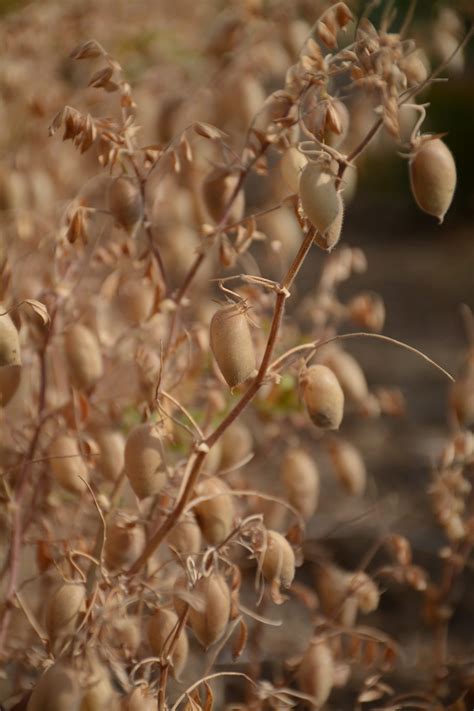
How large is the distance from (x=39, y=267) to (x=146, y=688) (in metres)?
0.71

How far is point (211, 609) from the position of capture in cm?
66

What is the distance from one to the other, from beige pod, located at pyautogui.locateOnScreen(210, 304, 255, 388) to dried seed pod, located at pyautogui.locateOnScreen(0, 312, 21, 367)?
126 mm

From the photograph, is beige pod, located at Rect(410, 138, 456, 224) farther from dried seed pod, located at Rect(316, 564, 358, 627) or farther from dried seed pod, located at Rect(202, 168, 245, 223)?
dried seed pod, located at Rect(316, 564, 358, 627)

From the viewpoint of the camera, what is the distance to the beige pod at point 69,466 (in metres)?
0.81

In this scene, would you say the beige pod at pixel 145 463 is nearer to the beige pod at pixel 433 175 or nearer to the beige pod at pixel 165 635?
the beige pod at pixel 165 635

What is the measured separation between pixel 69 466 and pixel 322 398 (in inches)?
9.4

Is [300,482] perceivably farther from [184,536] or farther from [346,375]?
[184,536]

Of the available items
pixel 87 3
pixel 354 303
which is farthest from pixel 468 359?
pixel 87 3

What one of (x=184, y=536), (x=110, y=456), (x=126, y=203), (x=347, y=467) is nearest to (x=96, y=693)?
(x=184, y=536)

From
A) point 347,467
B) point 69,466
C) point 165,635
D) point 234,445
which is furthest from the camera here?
point 347,467

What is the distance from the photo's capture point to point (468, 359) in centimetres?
96

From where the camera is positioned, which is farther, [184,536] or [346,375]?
[346,375]

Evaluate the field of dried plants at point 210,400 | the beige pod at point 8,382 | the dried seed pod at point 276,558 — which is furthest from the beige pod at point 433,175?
the beige pod at point 8,382

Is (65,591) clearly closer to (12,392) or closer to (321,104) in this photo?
(12,392)
